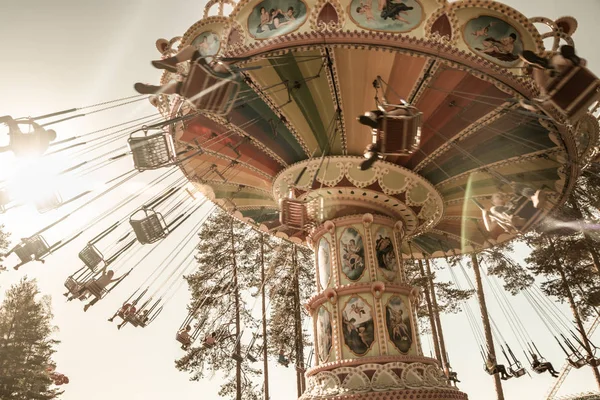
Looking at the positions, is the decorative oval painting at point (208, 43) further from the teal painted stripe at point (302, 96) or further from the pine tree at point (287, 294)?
the pine tree at point (287, 294)

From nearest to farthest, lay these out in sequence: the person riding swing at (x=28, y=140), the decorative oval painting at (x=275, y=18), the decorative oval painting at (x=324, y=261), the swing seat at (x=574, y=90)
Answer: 1. the swing seat at (x=574, y=90)
2. the person riding swing at (x=28, y=140)
3. the decorative oval painting at (x=275, y=18)
4. the decorative oval painting at (x=324, y=261)

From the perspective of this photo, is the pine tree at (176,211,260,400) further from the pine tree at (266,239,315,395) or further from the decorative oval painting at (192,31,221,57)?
the decorative oval painting at (192,31,221,57)

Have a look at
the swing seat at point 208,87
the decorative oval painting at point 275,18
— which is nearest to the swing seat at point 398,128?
the swing seat at point 208,87

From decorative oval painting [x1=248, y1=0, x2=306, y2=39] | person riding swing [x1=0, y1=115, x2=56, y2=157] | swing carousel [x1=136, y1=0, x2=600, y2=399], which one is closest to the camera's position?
person riding swing [x1=0, y1=115, x2=56, y2=157]

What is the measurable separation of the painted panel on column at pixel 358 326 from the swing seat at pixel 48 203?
5513 mm

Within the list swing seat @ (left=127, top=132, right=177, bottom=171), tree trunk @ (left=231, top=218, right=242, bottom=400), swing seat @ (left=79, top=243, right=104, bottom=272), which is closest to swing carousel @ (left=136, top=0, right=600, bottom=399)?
swing seat @ (left=127, top=132, right=177, bottom=171)

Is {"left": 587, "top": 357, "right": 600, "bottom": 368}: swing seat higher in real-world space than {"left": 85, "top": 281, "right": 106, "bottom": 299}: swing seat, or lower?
lower

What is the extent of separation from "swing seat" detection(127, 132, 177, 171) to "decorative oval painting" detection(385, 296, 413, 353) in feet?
15.7

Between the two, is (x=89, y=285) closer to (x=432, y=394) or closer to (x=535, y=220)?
(x=432, y=394)

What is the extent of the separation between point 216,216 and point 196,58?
768 inches

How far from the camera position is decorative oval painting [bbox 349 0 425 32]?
22.1 ft

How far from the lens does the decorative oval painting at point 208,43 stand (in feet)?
24.9

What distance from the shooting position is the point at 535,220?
7352 mm

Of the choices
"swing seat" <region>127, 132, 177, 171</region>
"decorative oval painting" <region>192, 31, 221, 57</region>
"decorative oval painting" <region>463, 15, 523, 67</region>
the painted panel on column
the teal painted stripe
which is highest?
"decorative oval painting" <region>192, 31, 221, 57</region>
